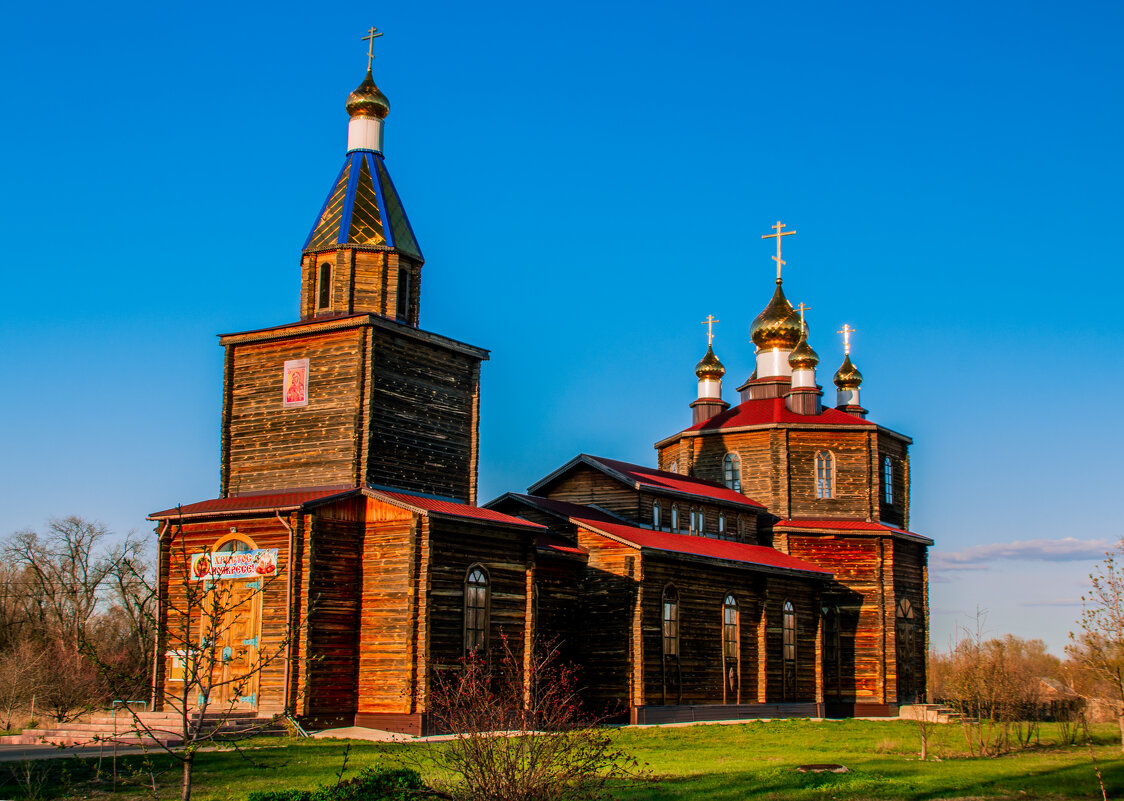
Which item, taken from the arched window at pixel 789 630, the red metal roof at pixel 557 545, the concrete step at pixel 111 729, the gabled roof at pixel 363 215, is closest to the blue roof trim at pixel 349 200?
the gabled roof at pixel 363 215

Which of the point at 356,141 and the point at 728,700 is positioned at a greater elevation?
the point at 356,141

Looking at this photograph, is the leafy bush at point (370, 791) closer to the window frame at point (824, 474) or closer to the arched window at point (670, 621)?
the arched window at point (670, 621)

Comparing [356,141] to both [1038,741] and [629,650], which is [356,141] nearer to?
[629,650]

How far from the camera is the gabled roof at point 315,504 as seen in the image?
910 inches

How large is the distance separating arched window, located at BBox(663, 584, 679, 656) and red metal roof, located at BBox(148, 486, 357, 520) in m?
9.59

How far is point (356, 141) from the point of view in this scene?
28.9m

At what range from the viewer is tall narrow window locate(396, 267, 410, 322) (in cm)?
2741

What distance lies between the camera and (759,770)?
57.3 feet

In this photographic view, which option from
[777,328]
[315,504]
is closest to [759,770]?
[315,504]

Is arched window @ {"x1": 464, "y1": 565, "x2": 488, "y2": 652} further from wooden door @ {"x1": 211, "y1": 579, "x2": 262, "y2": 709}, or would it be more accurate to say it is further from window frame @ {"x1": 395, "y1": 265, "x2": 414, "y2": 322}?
window frame @ {"x1": 395, "y1": 265, "x2": 414, "y2": 322}

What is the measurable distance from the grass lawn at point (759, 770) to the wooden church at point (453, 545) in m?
2.32

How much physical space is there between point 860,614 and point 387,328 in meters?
20.5

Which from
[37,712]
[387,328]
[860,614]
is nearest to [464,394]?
[387,328]

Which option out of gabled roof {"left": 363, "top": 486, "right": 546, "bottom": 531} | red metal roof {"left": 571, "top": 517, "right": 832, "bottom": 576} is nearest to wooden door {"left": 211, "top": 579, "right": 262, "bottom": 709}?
gabled roof {"left": 363, "top": 486, "right": 546, "bottom": 531}
